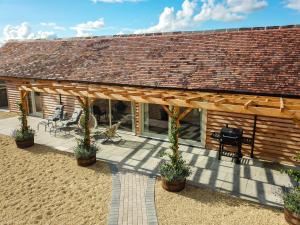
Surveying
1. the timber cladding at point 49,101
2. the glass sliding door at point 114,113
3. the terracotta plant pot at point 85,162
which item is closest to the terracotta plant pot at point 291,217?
the terracotta plant pot at point 85,162

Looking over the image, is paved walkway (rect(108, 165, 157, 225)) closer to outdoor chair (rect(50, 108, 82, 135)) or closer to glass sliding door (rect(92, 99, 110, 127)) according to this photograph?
outdoor chair (rect(50, 108, 82, 135))

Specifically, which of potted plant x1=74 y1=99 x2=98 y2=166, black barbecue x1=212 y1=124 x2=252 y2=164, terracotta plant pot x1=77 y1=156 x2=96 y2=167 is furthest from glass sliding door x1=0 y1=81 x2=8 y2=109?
black barbecue x1=212 y1=124 x2=252 y2=164

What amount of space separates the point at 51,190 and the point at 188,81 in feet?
24.8

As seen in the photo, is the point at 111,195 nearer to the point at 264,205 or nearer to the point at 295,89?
the point at 264,205

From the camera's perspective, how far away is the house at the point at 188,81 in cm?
1019

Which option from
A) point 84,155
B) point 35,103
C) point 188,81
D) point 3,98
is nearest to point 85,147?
point 84,155

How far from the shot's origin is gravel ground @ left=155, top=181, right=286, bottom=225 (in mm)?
6961

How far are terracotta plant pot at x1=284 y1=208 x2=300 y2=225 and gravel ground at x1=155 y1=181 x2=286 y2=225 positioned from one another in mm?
175

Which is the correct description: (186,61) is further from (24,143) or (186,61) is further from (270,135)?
(24,143)

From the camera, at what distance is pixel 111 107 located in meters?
14.8

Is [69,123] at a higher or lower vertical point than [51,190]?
higher

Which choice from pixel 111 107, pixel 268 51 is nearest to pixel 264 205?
pixel 268 51

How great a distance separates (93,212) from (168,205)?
7.25 ft

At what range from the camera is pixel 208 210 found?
293 inches
